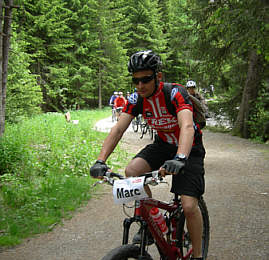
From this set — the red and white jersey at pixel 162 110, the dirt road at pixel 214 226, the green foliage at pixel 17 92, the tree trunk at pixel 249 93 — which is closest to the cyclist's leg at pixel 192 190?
the red and white jersey at pixel 162 110

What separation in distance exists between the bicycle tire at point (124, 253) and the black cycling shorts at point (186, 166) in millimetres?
667

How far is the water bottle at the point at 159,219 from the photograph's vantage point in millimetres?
2996

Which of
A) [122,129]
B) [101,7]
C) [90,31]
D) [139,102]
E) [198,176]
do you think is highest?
[101,7]

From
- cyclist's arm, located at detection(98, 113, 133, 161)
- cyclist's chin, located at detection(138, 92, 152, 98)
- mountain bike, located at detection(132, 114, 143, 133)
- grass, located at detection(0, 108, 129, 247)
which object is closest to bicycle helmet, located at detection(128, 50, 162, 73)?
cyclist's chin, located at detection(138, 92, 152, 98)

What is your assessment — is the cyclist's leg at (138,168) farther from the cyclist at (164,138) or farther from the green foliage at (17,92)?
the green foliage at (17,92)

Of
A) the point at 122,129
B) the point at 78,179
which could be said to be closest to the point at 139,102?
the point at 122,129

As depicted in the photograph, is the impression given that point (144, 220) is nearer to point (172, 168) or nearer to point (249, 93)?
point (172, 168)

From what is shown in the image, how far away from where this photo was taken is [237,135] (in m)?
16.4

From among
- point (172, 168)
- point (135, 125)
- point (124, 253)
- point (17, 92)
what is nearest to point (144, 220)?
point (124, 253)

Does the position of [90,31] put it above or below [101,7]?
below

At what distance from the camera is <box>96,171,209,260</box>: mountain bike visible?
249cm

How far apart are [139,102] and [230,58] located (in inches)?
567

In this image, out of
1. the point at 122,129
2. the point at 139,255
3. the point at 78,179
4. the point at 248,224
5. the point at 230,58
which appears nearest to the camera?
the point at 139,255

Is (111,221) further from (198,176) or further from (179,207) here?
(198,176)
